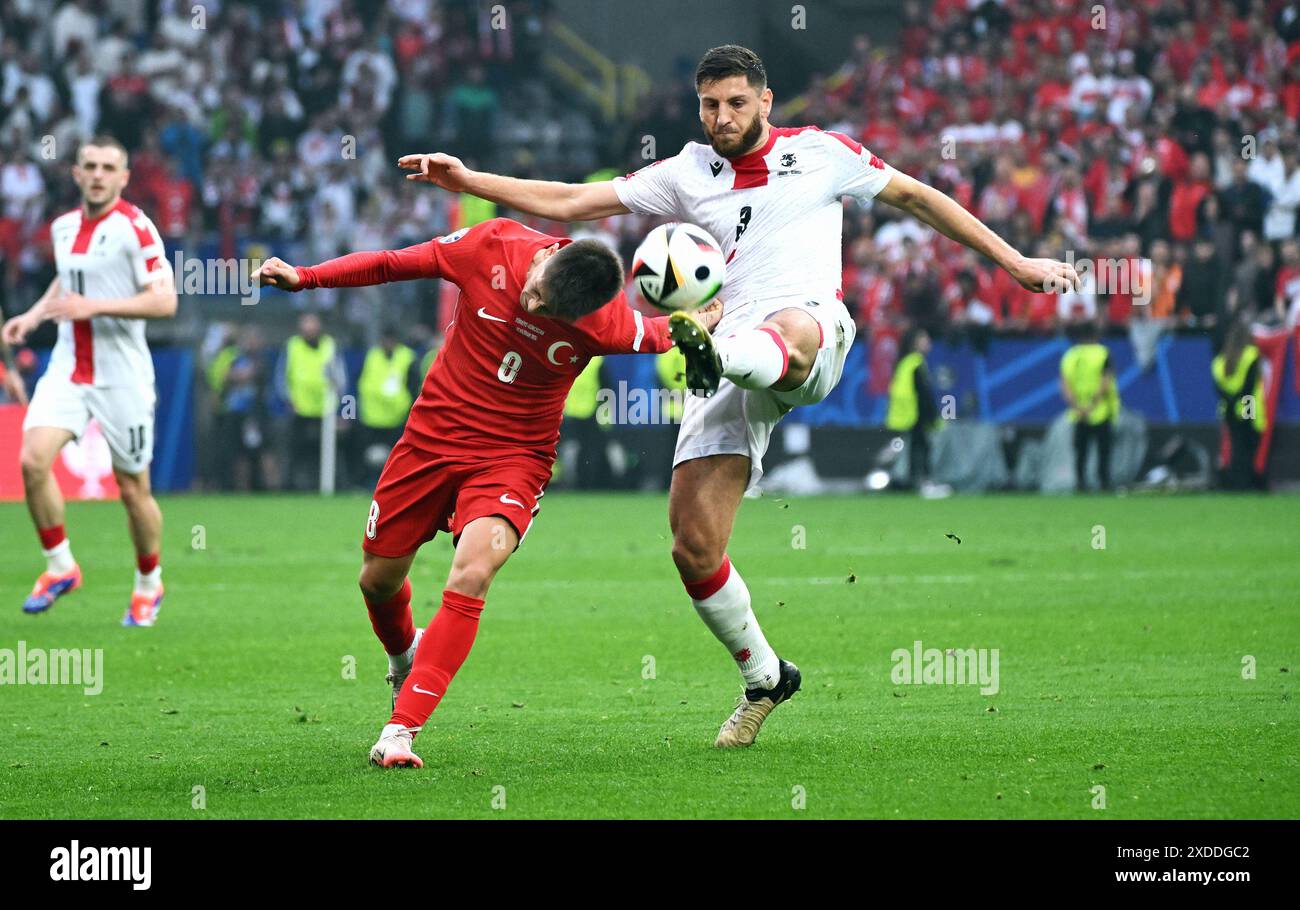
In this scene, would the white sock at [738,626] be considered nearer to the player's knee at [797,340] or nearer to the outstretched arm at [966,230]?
the player's knee at [797,340]

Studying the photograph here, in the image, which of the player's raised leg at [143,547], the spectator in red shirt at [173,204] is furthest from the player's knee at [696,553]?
the spectator in red shirt at [173,204]

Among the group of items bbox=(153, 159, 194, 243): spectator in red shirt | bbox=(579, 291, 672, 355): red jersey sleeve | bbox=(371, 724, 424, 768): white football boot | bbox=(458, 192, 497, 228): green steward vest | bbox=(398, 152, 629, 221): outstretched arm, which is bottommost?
bbox=(371, 724, 424, 768): white football boot

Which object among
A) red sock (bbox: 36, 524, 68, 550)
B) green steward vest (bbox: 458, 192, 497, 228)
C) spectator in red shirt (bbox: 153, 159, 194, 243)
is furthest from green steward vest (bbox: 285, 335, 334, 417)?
red sock (bbox: 36, 524, 68, 550)

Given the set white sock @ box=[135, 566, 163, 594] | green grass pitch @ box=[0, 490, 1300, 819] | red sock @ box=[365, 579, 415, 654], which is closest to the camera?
green grass pitch @ box=[0, 490, 1300, 819]

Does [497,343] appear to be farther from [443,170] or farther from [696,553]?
[696,553]

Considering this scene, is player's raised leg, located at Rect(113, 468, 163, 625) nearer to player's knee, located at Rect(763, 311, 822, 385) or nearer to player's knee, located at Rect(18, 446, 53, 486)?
player's knee, located at Rect(18, 446, 53, 486)

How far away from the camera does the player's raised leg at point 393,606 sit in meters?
6.40

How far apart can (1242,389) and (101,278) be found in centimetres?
1272

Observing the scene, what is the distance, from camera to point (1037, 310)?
20422 mm

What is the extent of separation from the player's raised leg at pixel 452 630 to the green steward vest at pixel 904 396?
1447 centimetres

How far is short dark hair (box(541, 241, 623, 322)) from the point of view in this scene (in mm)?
5734

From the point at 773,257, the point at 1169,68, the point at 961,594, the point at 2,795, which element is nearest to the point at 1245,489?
the point at 1169,68

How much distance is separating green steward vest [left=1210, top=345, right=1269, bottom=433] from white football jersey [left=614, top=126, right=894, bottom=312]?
538 inches
